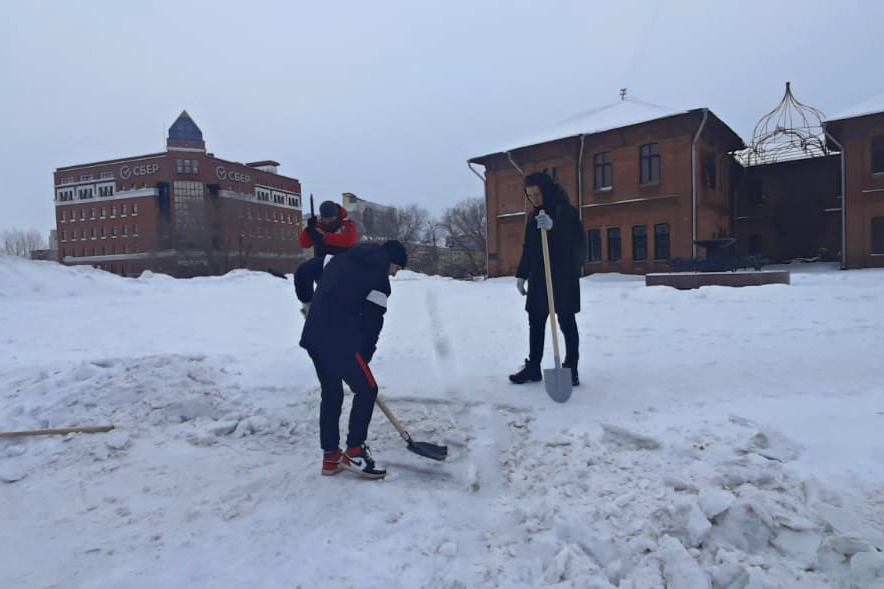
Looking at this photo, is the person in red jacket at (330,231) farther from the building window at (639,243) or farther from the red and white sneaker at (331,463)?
the building window at (639,243)

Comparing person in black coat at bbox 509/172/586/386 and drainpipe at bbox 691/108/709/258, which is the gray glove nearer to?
person in black coat at bbox 509/172/586/386

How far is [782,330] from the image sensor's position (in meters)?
6.67

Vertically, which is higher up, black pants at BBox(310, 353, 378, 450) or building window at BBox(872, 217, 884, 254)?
building window at BBox(872, 217, 884, 254)

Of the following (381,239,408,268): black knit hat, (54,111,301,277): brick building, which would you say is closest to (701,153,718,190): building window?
(381,239,408,268): black knit hat

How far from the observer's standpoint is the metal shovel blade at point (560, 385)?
171 inches

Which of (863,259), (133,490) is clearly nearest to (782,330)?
(133,490)

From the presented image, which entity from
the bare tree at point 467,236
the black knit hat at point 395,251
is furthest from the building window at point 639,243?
the black knit hat at point 395,251

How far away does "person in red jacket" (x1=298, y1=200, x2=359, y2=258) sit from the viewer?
3.53 meters

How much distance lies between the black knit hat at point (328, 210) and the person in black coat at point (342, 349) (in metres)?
Result: 0.26

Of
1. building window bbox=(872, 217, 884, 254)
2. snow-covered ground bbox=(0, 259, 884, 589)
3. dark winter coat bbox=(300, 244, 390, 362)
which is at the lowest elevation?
snow-covered ground bbox=(0, 259, 884, 589)

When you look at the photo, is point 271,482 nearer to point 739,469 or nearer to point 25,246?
point 739,469

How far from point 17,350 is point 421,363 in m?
5.74

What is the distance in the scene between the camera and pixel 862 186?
2336 centimetres

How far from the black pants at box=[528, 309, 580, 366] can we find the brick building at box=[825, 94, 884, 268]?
24.9 meters
